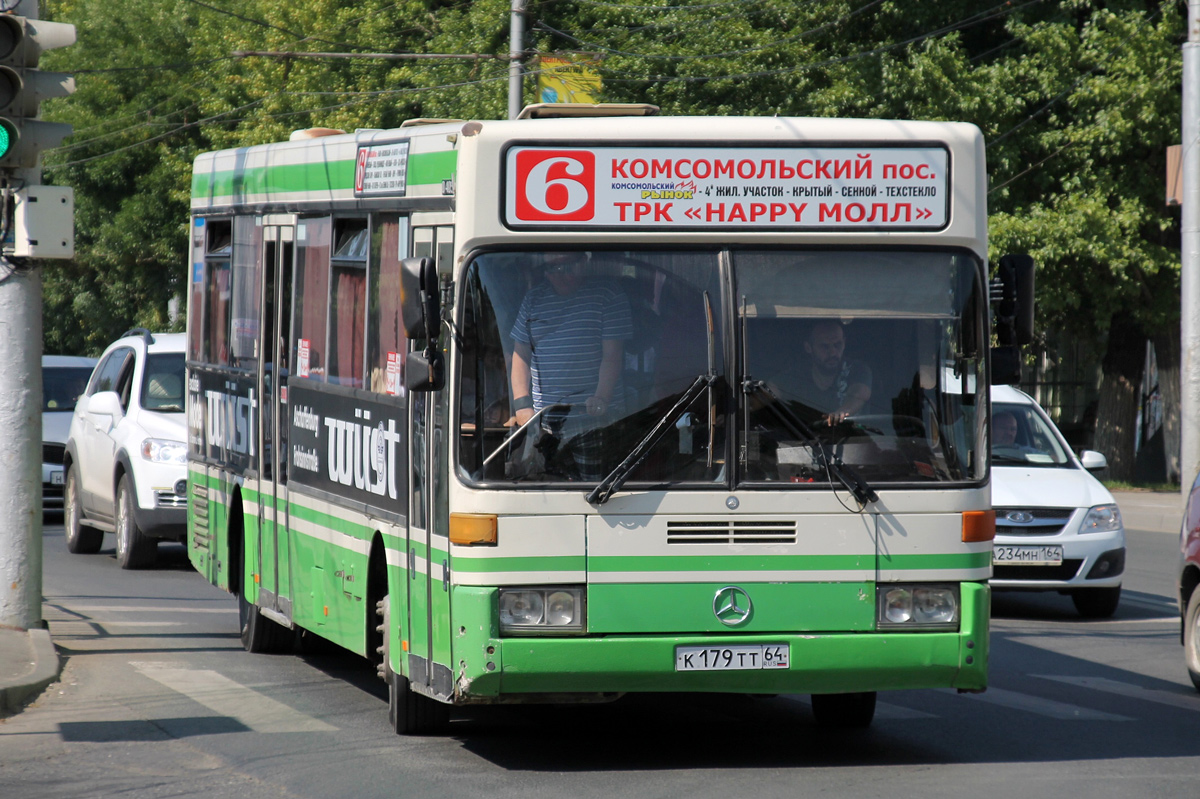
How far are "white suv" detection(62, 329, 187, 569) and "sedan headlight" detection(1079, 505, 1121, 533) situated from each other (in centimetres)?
728

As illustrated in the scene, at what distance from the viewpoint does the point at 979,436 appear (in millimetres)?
7254

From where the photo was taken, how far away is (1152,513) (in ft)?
70.6

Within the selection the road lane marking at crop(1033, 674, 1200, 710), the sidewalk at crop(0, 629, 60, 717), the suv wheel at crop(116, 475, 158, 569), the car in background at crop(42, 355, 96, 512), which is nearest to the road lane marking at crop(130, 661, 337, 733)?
the sidewalk at crop(0, 629, 60, 717)

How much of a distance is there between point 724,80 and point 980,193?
20.7m

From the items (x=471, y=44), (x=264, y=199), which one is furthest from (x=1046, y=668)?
(x=471, y=44)

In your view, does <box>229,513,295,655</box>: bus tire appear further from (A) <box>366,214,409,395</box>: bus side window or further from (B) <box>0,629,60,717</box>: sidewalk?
(A) <box>366,214,409,395</box>: bus side window

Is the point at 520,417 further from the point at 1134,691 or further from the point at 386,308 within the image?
the point at 1134,691

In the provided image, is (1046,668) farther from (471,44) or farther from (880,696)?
(471,44)

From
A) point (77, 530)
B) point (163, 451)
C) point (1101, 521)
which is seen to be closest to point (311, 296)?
point (163, 451)

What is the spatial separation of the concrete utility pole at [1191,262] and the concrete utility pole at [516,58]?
8192 millimetres

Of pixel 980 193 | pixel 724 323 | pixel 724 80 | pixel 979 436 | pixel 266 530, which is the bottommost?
pixel 266 530

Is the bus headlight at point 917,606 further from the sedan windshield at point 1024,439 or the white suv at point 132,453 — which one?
the white suv at point 132,453

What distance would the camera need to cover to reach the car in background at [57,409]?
19.2 m

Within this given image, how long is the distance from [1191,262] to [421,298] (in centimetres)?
1561
